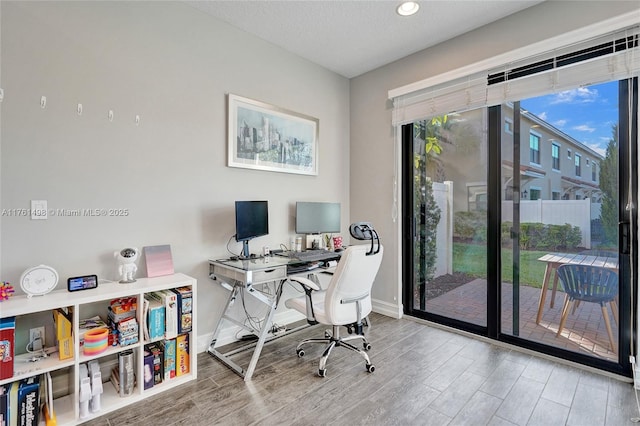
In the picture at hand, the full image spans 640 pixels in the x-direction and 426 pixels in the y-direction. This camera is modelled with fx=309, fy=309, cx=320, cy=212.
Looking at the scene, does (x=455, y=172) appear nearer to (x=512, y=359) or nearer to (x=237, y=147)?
(x=512, y=359)

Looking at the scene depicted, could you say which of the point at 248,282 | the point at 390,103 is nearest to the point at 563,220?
the point at 390,103

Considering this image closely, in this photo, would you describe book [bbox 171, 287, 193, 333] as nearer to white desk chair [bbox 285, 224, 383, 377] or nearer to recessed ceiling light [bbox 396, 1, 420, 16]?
white desk chair [bbox 285, 224, 383, 377]

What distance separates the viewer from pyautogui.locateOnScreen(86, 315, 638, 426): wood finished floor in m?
1.82

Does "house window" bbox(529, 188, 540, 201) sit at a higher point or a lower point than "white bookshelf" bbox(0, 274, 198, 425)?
higher

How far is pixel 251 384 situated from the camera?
7.10 ft

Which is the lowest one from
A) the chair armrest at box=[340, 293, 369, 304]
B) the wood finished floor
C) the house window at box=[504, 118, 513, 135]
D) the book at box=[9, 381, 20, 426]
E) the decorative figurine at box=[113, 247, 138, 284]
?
the wood finished floor

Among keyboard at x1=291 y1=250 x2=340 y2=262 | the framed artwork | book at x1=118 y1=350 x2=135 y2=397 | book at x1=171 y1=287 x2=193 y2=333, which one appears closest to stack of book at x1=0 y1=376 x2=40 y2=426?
book at x1=118 y1=350 x2=135 y2=397

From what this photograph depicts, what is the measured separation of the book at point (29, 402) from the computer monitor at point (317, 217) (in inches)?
84.1

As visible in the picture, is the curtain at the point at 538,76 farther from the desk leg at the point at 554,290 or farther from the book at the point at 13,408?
the book at the point at 13,408

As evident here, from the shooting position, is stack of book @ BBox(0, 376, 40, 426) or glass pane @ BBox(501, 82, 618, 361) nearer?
stack of book @ BBox(0, 376, 40, 426)

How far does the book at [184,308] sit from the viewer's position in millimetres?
2152

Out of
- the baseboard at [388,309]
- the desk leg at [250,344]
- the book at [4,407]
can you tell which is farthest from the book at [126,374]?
the baseboard at [388,309]

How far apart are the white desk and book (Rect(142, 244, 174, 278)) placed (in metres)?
0.36

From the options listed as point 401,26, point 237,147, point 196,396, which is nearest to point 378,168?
point 401,26
